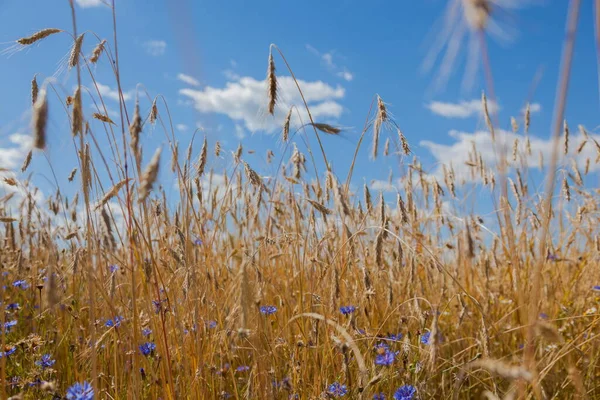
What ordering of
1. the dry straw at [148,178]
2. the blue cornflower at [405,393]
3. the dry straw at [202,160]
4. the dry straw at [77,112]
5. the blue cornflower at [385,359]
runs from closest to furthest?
the dry straw at [148,178] < the dry straw at [77,112] < the blue cornflower at [405,393] < the blue cornflower at [385,359] < the dry straw at [202,160]

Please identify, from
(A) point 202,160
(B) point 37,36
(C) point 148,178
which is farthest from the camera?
(A) point 202,160

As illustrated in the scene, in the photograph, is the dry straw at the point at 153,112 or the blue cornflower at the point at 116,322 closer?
the blue cornflower at the point at 116,322

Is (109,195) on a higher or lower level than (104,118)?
lower

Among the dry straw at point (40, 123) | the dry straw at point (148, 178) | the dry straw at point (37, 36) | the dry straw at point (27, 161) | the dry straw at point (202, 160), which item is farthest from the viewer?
the dry straw at point (27, 161)

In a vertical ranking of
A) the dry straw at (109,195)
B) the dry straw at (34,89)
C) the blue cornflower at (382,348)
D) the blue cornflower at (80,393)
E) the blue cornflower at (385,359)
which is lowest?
the blue cornflower at (80,393)

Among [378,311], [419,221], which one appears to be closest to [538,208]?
[419,221]

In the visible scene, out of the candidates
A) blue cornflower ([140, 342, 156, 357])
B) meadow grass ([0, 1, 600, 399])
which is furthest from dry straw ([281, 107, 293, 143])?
blue cornflower ([140, 342, 156, 357])

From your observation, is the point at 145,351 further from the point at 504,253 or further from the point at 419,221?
the point at 504,253

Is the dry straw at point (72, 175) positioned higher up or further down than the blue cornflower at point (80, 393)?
higher up

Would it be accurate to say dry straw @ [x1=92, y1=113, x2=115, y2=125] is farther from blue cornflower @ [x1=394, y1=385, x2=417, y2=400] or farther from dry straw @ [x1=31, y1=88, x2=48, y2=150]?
blue cornflower @ [x1=394, y1=385, x2=417, y2=400]

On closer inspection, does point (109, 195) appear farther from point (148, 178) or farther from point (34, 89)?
point (34, 89)

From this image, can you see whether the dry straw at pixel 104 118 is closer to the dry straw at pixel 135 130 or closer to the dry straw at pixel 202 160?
the dry straw at pixel 202 160

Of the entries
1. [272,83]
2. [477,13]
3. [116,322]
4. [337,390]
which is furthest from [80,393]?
[477,13]

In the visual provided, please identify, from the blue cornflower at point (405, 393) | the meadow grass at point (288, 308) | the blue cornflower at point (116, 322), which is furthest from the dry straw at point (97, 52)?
the blue cornflower at point (405, 393)
